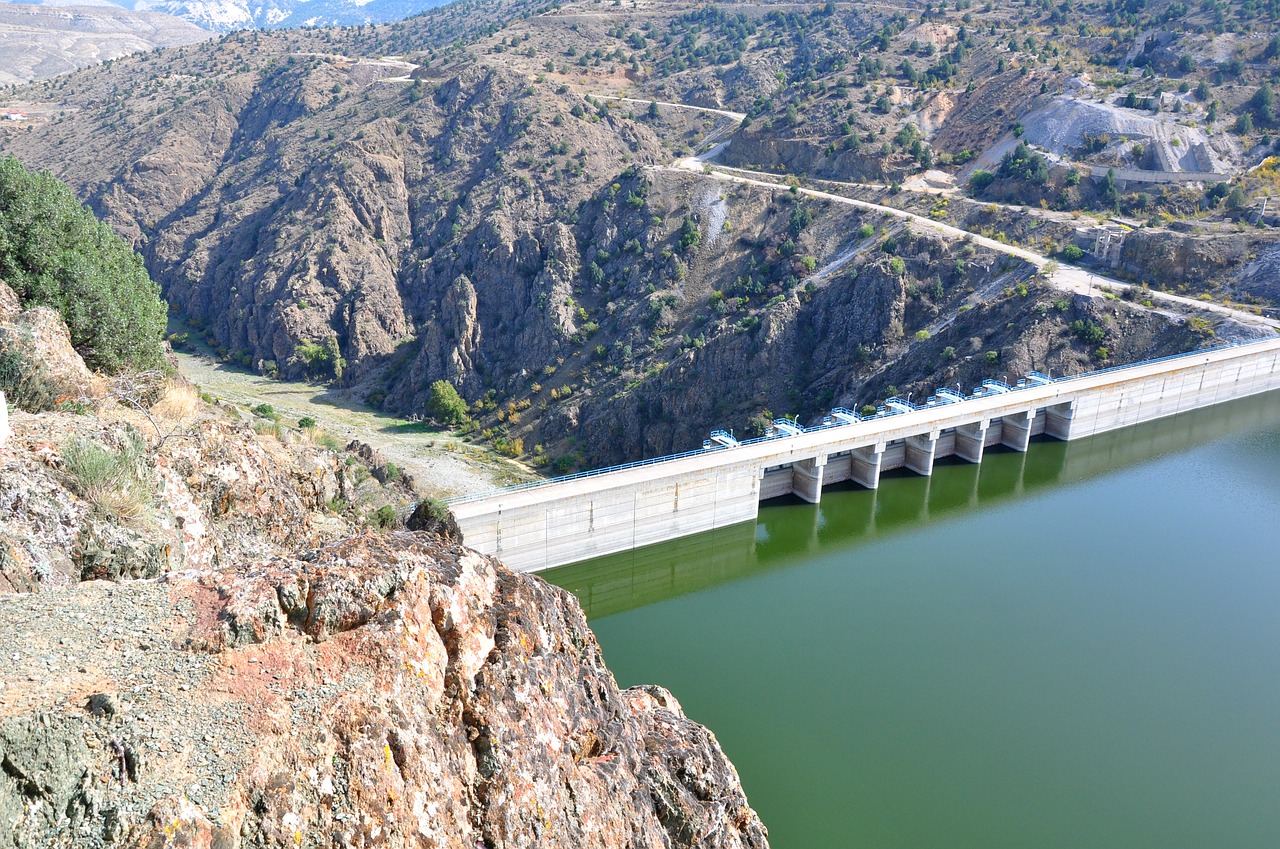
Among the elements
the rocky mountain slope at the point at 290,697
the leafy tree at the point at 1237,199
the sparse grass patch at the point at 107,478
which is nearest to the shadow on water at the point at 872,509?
the leafy tree at the point at 1237,199

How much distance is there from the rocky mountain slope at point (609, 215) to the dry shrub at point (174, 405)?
33.5m

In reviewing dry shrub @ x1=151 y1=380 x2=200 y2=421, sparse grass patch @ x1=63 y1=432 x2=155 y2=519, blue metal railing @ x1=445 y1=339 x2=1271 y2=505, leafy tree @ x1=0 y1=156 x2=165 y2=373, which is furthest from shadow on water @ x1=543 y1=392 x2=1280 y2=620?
sparse grass patch @ x1=63 y1=432 x2=155 y2=519

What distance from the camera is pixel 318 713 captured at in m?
9.83

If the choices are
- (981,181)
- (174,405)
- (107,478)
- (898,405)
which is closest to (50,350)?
(174,405)

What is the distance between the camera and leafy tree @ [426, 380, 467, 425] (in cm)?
6241

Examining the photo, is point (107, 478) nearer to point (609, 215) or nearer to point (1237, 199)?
point (609, 215)

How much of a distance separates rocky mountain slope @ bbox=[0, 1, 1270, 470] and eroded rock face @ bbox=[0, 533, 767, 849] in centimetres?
4433

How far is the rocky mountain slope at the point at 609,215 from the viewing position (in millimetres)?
57812

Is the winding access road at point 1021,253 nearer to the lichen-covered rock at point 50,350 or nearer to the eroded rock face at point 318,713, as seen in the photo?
the eroded rock face at point 318,713

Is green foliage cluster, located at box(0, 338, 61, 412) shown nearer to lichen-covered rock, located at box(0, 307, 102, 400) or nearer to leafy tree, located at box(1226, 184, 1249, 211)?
lichen-covered rock, located at box(0, 307, 102, 400)

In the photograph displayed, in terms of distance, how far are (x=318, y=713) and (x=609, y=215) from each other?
212 ft

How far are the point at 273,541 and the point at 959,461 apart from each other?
39.5 m

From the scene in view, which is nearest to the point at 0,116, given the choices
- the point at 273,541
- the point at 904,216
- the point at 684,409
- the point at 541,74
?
the point at 541,74

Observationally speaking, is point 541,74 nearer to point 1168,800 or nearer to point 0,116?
point 0,116
